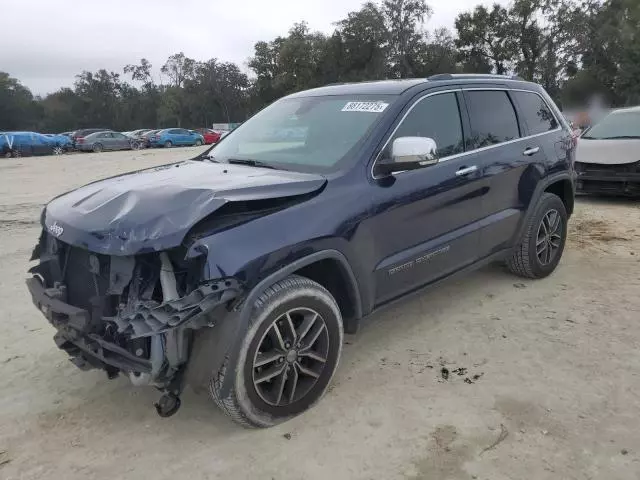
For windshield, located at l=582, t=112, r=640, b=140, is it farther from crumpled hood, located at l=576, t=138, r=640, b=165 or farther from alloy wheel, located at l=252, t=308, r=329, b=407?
alloy wheel, located at l=252, t=308, r=329, b=407

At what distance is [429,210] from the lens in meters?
3.75

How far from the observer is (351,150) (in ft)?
11.5

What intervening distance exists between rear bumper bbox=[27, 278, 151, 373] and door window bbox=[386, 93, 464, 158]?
2.12 m

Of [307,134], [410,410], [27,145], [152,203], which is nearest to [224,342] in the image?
[152,203]

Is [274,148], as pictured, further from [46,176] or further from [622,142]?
[46,176]

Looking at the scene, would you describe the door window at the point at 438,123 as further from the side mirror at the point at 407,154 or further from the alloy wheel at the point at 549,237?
the alloy wheel at the point at 549,237

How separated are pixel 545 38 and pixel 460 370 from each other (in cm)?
4817

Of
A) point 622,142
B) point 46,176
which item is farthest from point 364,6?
point 622,142

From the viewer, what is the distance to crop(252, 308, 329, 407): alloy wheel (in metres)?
2.95

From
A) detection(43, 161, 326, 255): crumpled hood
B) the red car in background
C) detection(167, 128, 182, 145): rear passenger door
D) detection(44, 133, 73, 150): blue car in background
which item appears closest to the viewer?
detection(43, 161, 326, 255): crumpled hood

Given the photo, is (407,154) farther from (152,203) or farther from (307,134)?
(152,203)

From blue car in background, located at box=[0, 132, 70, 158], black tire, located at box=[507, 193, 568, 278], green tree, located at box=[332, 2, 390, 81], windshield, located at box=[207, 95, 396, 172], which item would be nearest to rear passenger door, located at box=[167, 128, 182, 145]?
blue car in background, located at box=[0, 132, 70, 158]

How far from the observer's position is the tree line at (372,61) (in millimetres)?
40906

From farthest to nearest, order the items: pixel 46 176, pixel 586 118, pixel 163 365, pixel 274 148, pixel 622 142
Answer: pixel 46 176 → pixel 586 118 → pixel 622 142 → pixel 274 148 → pixel 163 365
